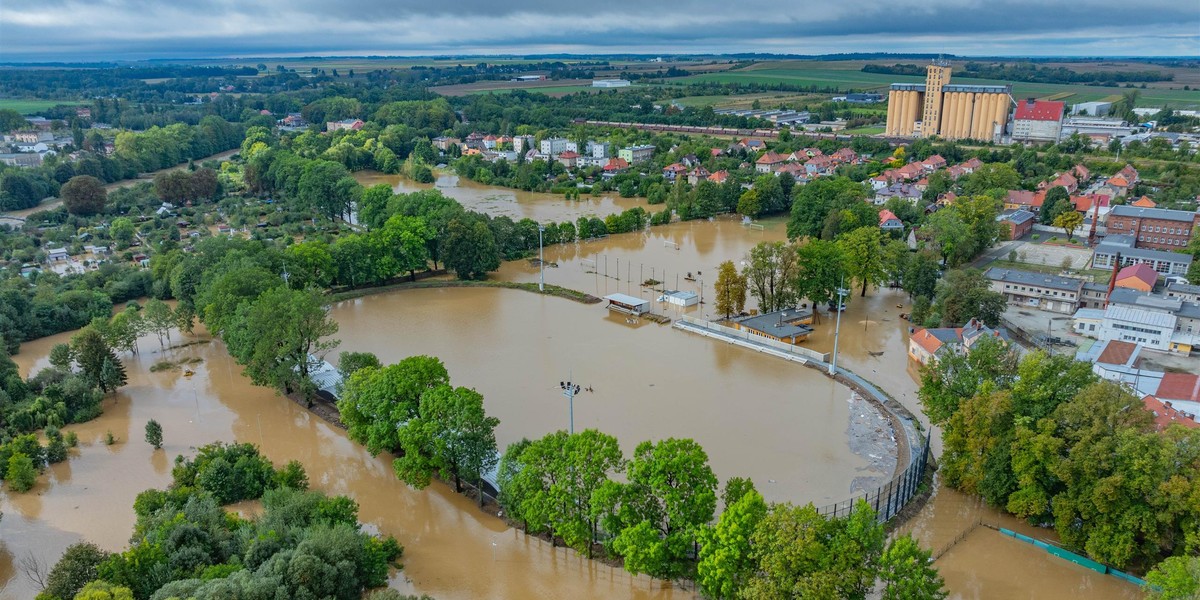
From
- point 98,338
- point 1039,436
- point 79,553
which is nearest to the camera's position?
point 79,553

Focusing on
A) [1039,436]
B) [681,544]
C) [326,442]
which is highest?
[1039,436]

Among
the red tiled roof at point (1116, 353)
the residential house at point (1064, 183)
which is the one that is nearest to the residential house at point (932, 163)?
the residential house at point (1064, 183)

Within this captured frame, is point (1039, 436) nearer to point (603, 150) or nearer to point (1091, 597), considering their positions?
point (1091, 597)

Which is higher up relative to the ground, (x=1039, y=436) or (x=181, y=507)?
(x=1039, y=436)

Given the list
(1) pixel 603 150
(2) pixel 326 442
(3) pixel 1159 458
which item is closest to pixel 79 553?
(2) pixel 326 442

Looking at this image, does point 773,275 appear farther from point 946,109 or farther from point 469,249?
point 946,109

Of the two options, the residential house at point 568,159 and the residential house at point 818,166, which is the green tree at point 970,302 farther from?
the residential house at point 568,159
